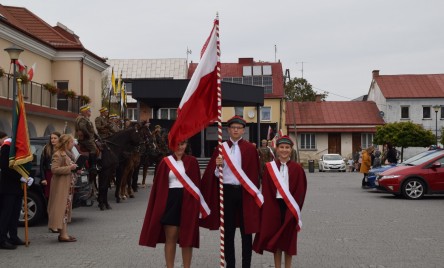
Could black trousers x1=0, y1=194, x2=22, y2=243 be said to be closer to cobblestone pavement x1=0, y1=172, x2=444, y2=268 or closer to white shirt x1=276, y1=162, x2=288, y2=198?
cobblestone pavement x1=0, y1=172, x2=444, y2=268

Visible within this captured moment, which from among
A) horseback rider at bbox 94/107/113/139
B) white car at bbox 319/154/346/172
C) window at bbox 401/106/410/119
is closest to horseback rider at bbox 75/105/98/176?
horseback rider at bbox 94/107/113/139

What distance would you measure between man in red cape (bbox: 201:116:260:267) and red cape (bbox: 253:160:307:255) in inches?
4.6

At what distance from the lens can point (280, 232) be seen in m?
7.44

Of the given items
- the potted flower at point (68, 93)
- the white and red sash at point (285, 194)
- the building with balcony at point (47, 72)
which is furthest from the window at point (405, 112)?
the white and red sash at point (285, 194)

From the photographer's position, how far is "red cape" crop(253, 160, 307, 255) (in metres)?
7.49

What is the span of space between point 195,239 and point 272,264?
1829 millimetres

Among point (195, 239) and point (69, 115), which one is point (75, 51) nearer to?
point (69, 115)

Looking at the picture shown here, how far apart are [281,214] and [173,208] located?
1.23m

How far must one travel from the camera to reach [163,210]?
292 inches

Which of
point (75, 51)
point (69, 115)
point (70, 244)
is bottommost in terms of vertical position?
point (70, 244)

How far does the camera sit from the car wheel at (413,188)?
20.0 m

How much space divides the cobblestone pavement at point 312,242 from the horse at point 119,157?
3.04 feet

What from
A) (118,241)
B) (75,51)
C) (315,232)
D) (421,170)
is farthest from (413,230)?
(75,51)

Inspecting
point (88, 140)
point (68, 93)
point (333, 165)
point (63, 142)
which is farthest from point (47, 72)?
point (63, 142)
